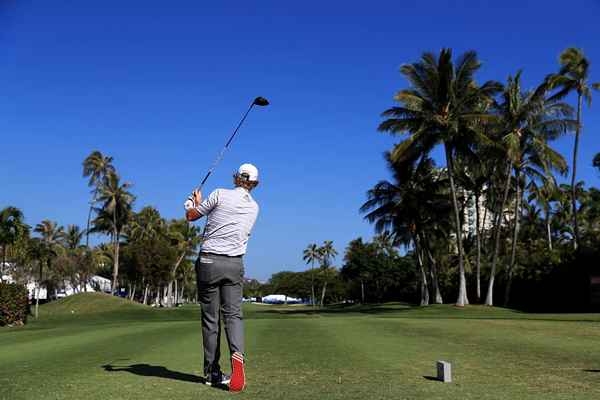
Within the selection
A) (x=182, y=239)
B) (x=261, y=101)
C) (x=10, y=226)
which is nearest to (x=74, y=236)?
(x=182, y=239)

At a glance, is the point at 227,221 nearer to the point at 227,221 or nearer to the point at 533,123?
the point at 227,221

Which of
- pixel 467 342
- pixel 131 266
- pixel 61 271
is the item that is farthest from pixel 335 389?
pixel 61 271

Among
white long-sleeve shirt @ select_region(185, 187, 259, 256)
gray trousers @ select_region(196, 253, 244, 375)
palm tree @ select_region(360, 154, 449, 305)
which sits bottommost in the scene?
gray trousers @ select_region(196, 253, 244, 375)

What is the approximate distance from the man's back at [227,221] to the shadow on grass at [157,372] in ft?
4.29

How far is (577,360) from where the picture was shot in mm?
7824

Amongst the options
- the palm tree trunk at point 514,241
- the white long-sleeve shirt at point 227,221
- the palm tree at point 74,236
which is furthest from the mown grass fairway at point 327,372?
the palm tree at point 74,236

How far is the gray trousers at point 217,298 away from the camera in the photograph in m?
5.69

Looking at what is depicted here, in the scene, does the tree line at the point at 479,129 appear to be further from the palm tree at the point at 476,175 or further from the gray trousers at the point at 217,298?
the gray trousers at the point at 217,298

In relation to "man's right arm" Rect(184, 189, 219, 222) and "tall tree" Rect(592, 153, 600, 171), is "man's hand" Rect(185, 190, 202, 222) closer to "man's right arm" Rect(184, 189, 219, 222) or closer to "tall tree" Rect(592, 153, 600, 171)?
"man's right arm" Rect(184, 189, 219, 222)

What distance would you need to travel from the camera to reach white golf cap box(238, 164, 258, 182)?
6.16 metres

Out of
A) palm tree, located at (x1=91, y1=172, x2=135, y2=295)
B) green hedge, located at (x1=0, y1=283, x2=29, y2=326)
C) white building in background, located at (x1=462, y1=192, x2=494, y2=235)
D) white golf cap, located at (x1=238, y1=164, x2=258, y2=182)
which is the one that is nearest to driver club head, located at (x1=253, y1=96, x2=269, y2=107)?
white golf cap, located at (x1=238, y1=164, x2=258, y2=182)

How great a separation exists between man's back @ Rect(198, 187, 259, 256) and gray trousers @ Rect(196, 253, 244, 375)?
0.39ft

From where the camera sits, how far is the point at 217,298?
581cm

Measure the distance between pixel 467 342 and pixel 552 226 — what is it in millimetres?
79214
